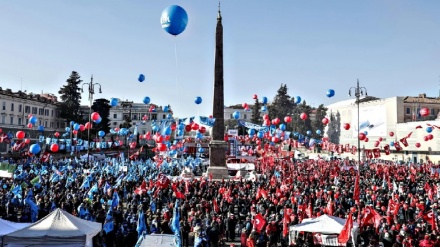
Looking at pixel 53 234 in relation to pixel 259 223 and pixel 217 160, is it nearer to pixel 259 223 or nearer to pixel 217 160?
pixel 259 223

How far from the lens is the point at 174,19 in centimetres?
1216

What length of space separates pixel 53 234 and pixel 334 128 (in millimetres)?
76917

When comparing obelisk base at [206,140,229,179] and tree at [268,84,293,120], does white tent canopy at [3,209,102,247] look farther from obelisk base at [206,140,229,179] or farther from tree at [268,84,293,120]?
tree at [268,84,293,120]

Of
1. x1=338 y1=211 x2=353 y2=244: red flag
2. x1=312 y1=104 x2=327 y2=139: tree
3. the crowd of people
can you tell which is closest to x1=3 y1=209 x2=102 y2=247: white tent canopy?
the crowd of people

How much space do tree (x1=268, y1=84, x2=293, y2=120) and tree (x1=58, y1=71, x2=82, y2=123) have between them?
1632 inches

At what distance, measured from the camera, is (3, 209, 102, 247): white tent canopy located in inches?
348

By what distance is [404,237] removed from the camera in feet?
33.8

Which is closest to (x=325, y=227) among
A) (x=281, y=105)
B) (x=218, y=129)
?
(x=218, y=129)

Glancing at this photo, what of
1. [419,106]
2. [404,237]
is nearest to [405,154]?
[419,106]

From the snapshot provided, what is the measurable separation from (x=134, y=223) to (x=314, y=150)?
56310mm

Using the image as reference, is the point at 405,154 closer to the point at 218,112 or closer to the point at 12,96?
the point at 218,112

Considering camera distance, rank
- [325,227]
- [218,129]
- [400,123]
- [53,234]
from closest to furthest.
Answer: [53,234] < [325,227] < [218,129] < [400,123]

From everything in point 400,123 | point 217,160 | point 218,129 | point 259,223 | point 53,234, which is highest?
point 400,123

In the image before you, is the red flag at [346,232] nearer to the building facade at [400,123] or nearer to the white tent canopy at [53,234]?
the white tent canopy at [53,234]
